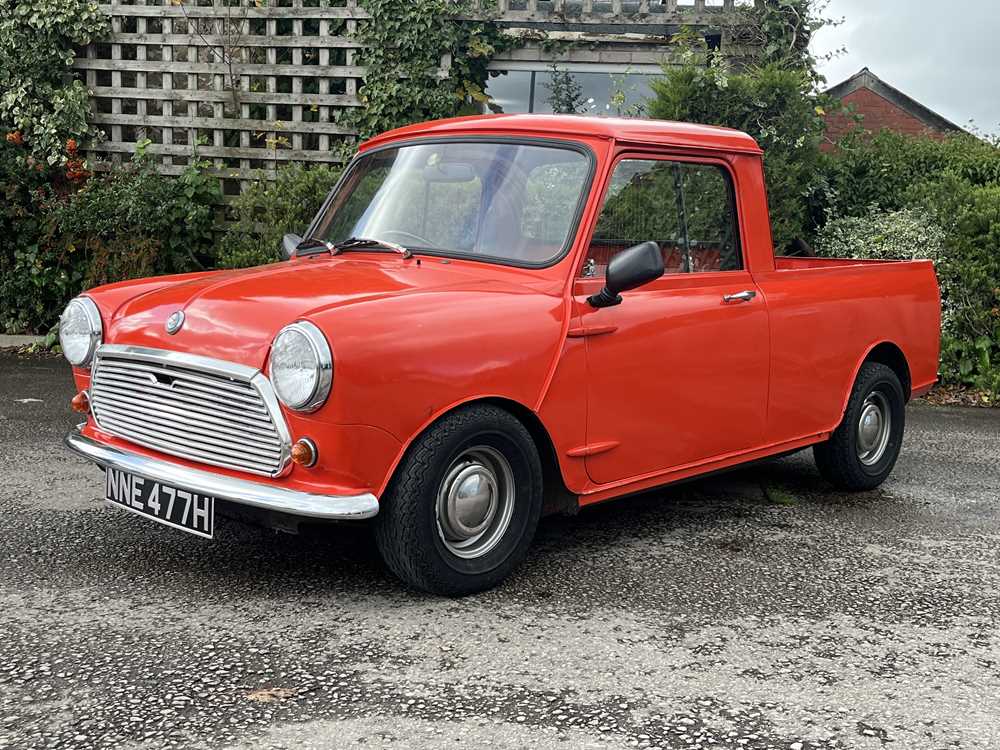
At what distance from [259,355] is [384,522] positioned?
66 centimetres

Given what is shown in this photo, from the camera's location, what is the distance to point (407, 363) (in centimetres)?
350

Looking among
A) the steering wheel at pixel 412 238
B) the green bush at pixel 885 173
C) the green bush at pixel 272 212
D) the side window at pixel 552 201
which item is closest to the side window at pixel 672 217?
the side window at pixel 552 201

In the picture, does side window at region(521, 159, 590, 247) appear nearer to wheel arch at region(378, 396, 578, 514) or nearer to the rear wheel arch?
wheel arch at region(378, 396, 578, 514)

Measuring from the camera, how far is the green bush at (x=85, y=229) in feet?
31.9

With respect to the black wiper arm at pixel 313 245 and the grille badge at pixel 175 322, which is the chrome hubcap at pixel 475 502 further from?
the black wiper arm at pixel 313 245

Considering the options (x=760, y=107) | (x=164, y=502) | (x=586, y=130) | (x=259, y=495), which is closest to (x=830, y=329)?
(x=586, y=130)

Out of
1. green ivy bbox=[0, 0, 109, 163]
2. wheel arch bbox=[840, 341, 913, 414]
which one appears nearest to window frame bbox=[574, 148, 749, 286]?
wheel arch bbox=[840, 341, 913, 414]

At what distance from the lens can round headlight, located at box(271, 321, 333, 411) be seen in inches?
132

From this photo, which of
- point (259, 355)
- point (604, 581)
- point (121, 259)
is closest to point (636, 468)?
point (604, 581)

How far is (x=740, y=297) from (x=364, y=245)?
1577 millimetres

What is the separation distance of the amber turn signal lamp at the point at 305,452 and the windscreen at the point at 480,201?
46.4 inches

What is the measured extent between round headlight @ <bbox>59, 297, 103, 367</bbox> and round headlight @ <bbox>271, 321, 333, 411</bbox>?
3.24 feet

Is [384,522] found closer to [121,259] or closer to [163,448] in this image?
[163,448]

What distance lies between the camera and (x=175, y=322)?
3.71 m
